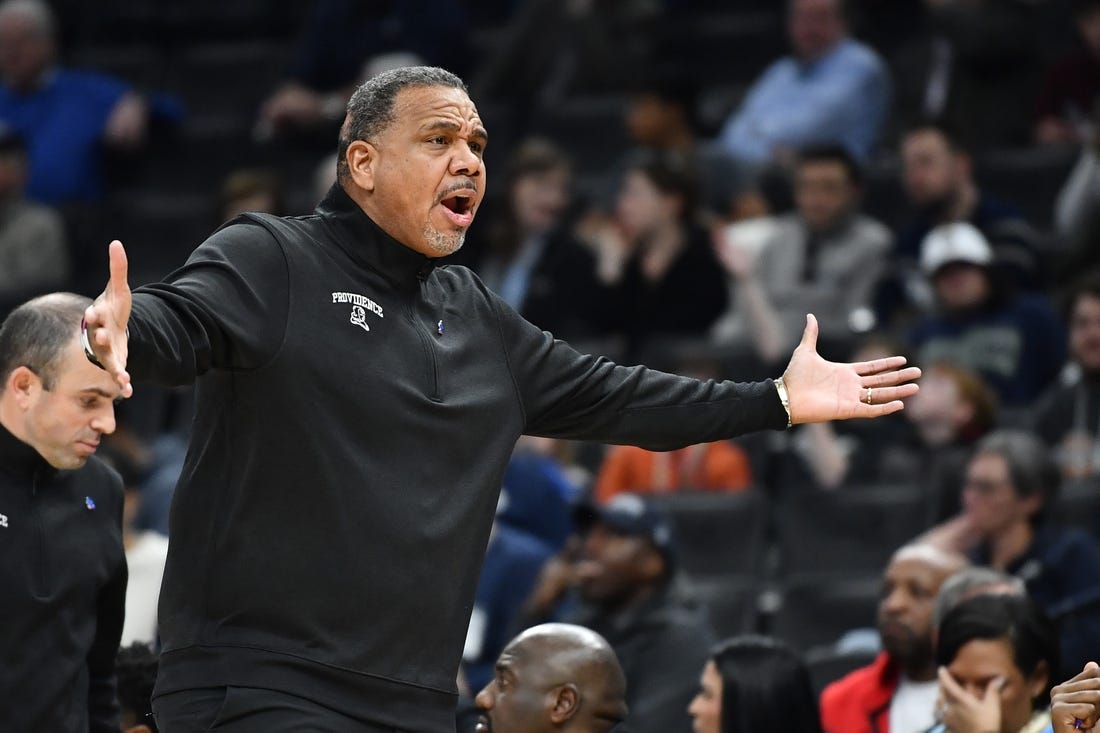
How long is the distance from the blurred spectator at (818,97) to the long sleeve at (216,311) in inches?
221

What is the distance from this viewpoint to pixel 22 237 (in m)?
8.70

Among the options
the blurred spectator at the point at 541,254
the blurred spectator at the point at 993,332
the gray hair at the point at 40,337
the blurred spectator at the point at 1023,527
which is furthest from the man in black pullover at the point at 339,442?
the blurred spectator at the point at 541,254

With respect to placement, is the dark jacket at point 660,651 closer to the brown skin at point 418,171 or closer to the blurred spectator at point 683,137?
the brown skin at point 418,171

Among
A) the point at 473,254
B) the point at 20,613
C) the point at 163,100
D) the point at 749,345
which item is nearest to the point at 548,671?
the point at 20,613

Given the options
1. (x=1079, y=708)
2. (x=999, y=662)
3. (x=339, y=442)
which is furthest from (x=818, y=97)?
(x=339, y=442)

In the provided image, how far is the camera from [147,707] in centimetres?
408

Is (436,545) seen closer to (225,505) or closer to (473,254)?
(225,505)

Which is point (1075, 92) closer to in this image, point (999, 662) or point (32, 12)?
point (999, 662)

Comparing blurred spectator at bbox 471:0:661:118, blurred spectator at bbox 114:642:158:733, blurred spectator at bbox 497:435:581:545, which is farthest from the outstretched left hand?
blurred spectator at bbox 471:0:661:118

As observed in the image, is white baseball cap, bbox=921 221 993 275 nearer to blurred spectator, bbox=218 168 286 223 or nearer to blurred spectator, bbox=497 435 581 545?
blurred spectator, bbox=497 435 581 545

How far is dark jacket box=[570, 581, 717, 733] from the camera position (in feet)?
16.8

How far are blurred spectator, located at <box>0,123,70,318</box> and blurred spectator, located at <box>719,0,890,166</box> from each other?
3.20 meters

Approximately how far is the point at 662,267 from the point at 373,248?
4.60m

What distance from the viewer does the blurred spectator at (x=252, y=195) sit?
7.94 metres
